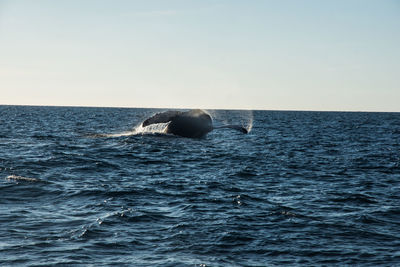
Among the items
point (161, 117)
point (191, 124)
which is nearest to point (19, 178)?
point (161, 117)

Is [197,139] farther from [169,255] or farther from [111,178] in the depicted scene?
[169,255]

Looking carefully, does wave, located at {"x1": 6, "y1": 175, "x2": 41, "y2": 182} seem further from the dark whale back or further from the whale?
the dark whale back

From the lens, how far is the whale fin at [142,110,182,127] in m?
24.0

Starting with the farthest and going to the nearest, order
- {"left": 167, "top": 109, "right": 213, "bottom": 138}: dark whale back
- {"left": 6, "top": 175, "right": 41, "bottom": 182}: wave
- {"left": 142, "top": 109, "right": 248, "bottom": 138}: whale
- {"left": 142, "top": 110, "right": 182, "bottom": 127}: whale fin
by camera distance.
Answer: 1. {"left": 167, "top": 109, "right": 213, "bottom": 138}: dark whale back
2. {"left": 142, "top": 109, "right": 248, "bottom": 138}: whale
3. {"left": 142, "top": 110, "right": 182, "bottom": 127}: whale fin
4. {"left": 6, "top": 175, "right": 41, "bottom": 182}: wave

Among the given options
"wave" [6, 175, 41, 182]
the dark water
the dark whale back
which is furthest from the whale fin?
"wave" [6, 175, 41, 182]

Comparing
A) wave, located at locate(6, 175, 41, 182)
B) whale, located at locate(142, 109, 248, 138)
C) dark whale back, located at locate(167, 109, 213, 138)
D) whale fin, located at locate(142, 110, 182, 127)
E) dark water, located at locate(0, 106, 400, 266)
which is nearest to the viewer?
dark water, located at locate(0, 106, 400, 266)

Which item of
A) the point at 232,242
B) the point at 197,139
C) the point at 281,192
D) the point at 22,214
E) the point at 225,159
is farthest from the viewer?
the point at 197,139

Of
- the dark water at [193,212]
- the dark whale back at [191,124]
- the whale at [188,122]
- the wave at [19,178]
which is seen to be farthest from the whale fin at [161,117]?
the wave at [19,178]

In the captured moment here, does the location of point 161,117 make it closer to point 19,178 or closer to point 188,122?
point 188,122

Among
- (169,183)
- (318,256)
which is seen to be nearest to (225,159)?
(169,183)

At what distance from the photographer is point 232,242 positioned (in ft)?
32.0

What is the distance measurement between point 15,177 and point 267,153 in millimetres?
15503

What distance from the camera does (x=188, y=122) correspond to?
27875 millimetres

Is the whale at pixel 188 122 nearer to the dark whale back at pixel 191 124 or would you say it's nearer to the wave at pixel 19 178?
the dark whale back at pixel 191 124
